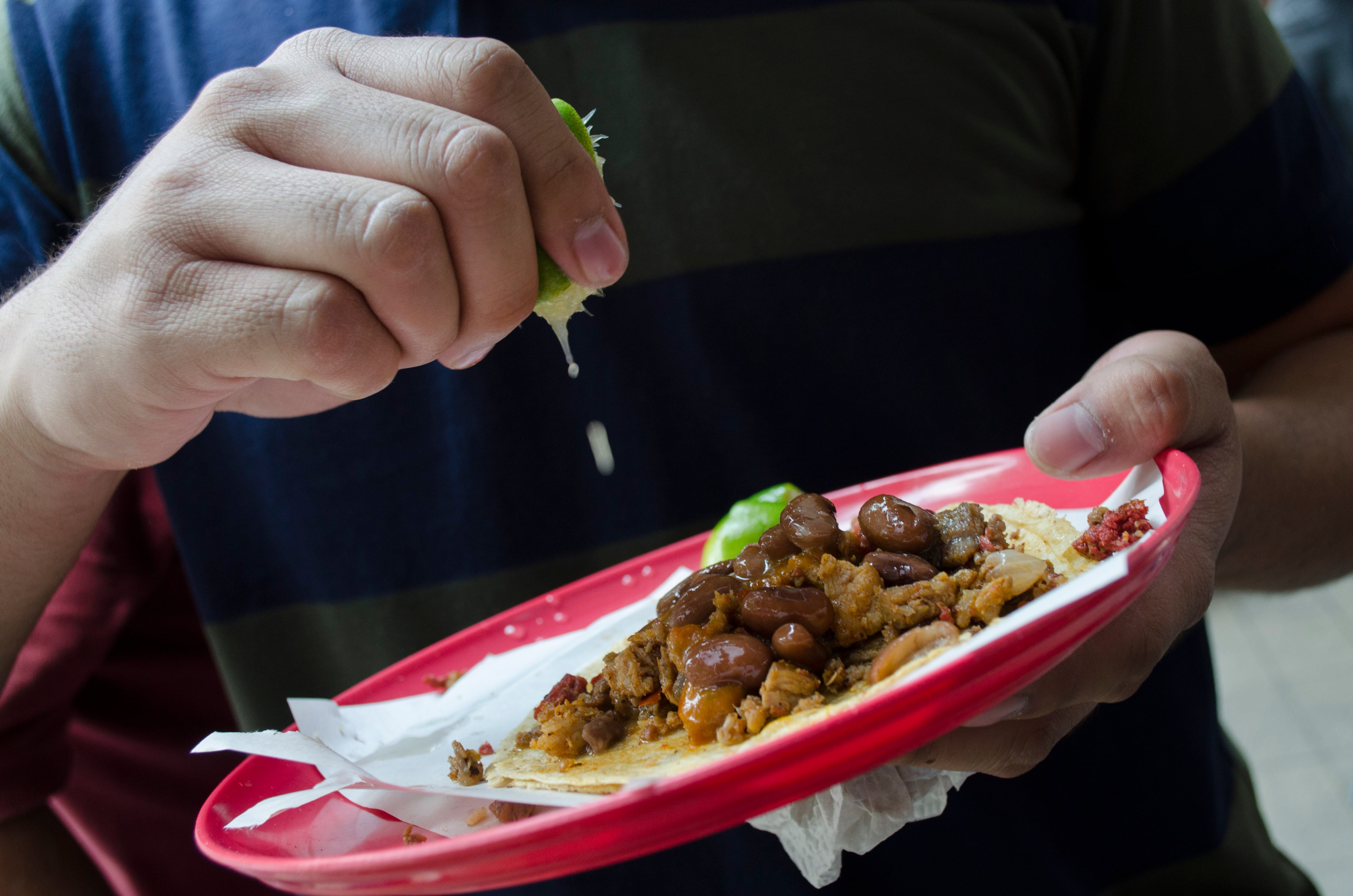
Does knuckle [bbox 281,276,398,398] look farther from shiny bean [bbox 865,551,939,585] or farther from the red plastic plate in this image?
shiny bean [bbox 865,551,939,585]

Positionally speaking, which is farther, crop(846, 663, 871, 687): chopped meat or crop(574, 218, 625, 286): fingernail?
crop(846, 663, 871, 687): chopped meat

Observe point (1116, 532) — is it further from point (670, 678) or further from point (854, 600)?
point (670, 678)

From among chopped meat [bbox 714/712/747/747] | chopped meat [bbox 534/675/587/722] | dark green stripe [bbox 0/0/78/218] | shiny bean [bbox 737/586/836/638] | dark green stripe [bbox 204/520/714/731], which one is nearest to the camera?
chopped meat [bbox 714/712/747/747]

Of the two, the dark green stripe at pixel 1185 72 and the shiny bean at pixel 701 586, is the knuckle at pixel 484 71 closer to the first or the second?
the shiny bean at pixel 701 586

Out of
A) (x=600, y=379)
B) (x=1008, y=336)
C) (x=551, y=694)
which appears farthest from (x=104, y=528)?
(x=1008, y=336)

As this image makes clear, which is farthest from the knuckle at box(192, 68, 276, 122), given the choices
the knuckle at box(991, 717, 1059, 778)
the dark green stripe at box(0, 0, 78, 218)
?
the knuckle at box(991, 717, 1059, 778)

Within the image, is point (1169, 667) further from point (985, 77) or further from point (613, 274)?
point (613, 274)

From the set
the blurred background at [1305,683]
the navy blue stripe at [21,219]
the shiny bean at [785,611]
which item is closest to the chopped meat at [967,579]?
the shiny bean at [785,611]
